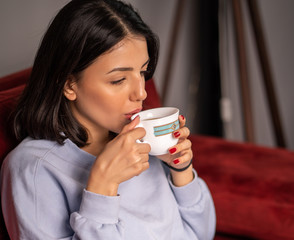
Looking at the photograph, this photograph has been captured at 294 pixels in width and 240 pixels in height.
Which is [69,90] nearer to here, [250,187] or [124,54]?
[124,54]

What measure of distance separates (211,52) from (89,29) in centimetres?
173

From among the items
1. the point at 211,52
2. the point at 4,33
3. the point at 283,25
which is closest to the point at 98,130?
the point at 4,33

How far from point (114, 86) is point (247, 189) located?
76 cm

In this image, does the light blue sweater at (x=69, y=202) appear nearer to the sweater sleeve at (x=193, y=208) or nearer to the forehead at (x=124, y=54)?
the sweater sleeve at (x=193, y=208)

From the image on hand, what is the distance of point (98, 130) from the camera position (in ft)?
3.19

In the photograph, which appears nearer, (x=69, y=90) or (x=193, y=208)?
(x=69, y=90)

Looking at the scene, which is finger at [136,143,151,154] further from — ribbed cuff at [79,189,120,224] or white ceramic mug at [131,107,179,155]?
ribbed cuff at [79,189,120,224]

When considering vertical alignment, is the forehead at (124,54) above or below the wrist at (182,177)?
above

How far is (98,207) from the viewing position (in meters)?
0.75

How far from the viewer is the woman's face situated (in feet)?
2.68

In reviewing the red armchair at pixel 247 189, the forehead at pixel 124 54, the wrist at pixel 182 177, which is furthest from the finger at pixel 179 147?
the red armchair at pixel 247 189

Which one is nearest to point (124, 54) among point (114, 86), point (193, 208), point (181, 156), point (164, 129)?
point (114, 86)

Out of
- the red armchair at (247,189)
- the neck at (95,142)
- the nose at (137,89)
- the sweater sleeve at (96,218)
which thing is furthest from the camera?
the red armchair at (247,189)

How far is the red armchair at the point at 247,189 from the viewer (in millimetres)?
1221
